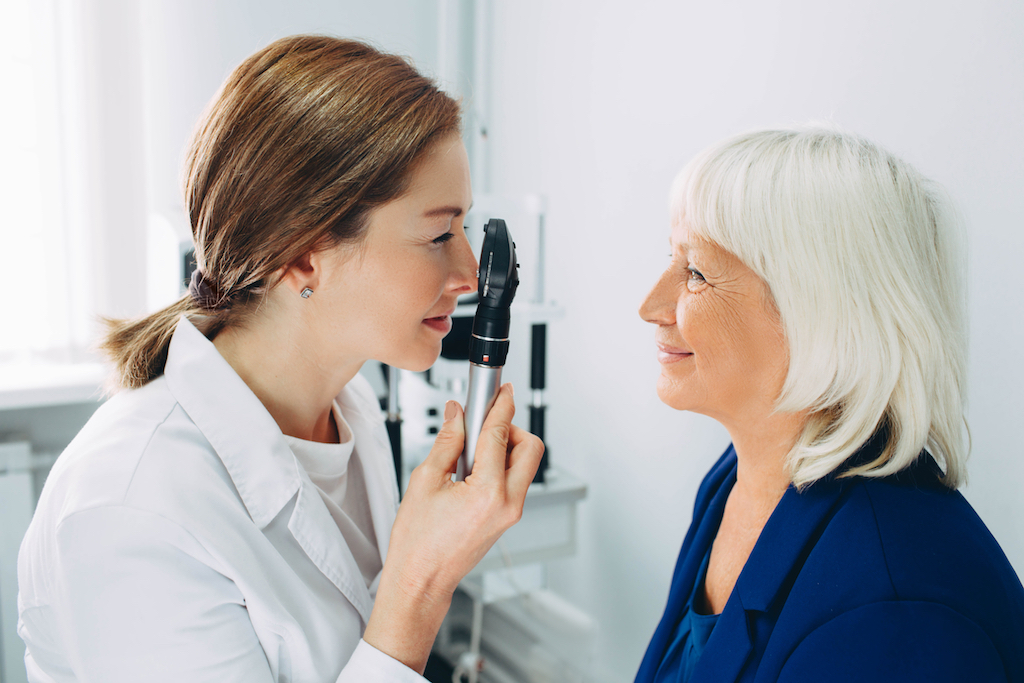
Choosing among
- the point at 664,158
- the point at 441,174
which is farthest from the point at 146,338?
the point at 664,158

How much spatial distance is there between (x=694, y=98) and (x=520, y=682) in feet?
4.95

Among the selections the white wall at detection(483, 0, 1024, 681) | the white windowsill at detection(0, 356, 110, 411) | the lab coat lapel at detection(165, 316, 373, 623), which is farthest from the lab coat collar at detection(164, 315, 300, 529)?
the white wall at detection(483, 0, 1024, 681)

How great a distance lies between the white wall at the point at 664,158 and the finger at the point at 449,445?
81 cm

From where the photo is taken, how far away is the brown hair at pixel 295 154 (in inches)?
32.6

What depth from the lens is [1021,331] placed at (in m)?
1.05

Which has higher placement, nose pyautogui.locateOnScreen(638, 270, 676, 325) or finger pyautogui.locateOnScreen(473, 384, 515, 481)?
nose pyautogui.locateOnScreen(638, 270, 676, 325)

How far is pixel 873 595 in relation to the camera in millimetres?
725

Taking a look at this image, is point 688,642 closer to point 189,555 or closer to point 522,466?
point 522,466

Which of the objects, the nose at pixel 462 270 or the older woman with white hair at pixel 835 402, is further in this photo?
the nose at pixel 462 270

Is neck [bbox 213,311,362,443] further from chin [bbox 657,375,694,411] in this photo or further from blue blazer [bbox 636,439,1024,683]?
blue blazer [bbox 636,439,1024,683]

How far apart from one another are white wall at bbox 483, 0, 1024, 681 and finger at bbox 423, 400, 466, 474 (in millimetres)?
814

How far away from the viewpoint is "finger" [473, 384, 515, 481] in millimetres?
837

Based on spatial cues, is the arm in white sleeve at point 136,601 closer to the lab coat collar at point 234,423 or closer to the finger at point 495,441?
the lab coat collar at point 234,423

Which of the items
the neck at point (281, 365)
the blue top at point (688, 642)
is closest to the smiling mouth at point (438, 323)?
the neck at point (281, 365)
